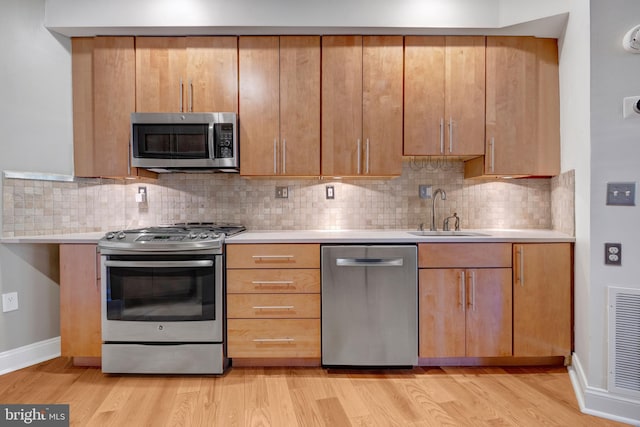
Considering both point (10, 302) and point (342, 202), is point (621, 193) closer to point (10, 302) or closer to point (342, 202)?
point (342, 202)

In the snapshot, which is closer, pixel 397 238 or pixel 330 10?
pixel 397 238

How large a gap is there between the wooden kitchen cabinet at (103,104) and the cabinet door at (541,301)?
9.37 ft

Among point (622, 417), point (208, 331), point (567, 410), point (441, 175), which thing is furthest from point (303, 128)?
point (622, 417)

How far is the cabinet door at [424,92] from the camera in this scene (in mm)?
2402

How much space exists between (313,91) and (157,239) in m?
1.50

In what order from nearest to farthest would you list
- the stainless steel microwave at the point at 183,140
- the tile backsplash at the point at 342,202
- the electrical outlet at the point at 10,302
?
the electrical outlet at the point at 10,302 < the stainless steel microwave at the point at 183,140 < the tile backsplash at the point at 342,202

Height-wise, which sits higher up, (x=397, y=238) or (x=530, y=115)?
(x=530, y=115)

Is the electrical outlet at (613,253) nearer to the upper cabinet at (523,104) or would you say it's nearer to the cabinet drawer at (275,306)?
the upper cabinet at (523,104)

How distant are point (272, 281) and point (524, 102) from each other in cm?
224

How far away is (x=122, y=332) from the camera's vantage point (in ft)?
6.93

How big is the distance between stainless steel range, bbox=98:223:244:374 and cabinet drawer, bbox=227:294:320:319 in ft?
0.41

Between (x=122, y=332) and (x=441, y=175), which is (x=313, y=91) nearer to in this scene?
(x=441, y=175)

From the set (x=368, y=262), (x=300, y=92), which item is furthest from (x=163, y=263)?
(x=300, y=92)

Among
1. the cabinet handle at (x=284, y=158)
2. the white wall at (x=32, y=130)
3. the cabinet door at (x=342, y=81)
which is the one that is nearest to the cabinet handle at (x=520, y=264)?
the cabinet door at (x=342, y=81)
